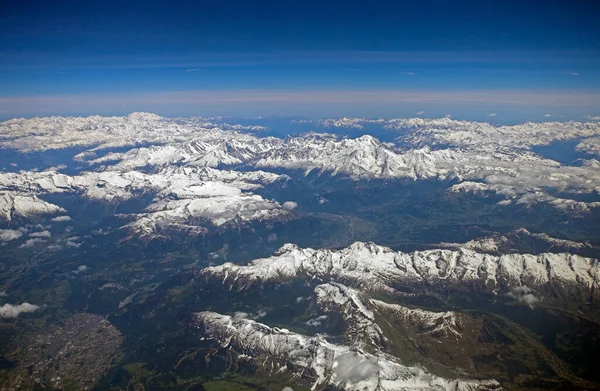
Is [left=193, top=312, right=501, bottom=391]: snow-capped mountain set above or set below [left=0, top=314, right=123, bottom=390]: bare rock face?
above

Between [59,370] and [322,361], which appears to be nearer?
[322,361]

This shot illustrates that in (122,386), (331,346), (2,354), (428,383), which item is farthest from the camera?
(2,354)

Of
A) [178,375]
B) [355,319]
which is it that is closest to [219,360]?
[178,375]

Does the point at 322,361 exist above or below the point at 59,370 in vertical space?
above

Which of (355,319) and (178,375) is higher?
(355,319)

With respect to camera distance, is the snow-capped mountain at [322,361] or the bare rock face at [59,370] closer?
the snow-capped mountain at [322,361]

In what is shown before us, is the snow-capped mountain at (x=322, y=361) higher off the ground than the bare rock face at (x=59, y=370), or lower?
higher

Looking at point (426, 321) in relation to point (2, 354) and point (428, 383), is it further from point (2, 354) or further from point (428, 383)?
point (2, 354)

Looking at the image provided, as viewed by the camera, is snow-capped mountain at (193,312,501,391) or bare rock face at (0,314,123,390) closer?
snow-capped mountain at (193,312,501,391)
